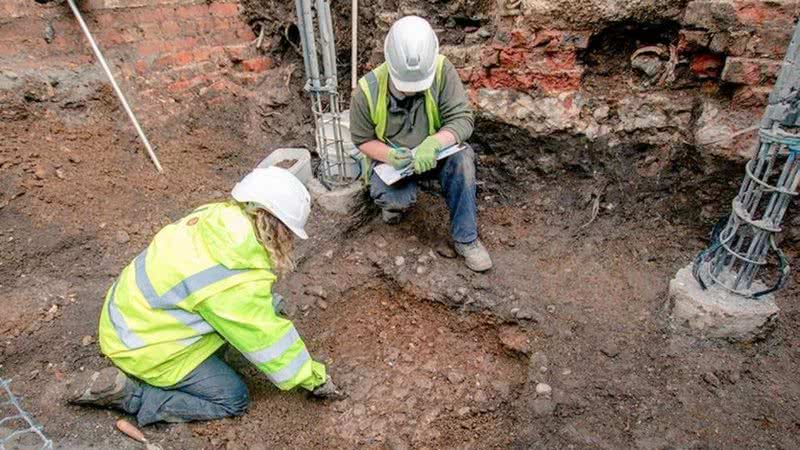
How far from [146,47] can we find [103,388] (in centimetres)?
261

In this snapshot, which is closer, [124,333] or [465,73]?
[124,333]

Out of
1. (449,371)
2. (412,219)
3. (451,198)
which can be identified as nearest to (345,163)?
Result: (412,219)

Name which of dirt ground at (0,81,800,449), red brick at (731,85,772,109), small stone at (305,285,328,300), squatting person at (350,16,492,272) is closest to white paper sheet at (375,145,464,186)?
squatting person at (350,16,492,272)

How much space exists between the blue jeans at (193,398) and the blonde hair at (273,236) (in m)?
0.57

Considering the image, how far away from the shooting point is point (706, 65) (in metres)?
2.64

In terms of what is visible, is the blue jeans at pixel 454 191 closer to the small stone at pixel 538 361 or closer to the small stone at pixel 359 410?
the small stone at pixel 538 361

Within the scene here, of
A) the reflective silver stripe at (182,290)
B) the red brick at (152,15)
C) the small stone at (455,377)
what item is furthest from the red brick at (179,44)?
the small stone at (455,377)

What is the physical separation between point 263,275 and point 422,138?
1.33m

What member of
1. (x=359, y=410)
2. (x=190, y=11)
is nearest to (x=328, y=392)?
(x=359, y=410)

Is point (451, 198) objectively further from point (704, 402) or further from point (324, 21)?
point (704, 402)

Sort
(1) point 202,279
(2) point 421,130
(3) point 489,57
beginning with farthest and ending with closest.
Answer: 1. (3) point 489,57
2. (2) point 421,130
3. (1) point 202,279

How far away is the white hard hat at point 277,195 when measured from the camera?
6.12ft

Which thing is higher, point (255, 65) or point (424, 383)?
point (255, 65)

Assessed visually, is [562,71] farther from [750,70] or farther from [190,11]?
[190,11]
